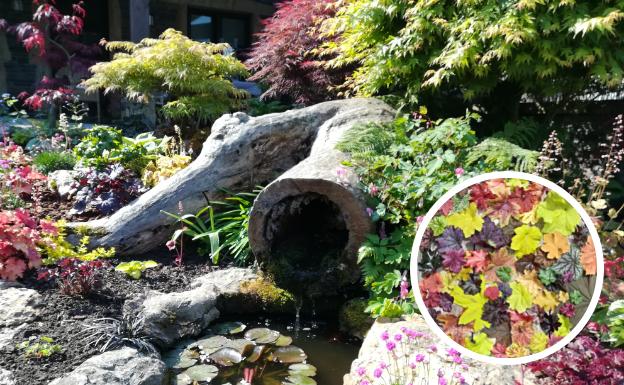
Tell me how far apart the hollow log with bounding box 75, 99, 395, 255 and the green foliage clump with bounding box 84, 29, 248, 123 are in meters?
1.68

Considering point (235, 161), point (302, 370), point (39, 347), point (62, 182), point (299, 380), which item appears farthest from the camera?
point (62, 182)

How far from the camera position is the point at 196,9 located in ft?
40.1

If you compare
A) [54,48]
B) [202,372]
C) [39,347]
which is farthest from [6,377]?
[54,48]

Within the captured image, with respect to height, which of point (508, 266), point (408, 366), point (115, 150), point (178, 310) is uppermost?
point (508, 266)

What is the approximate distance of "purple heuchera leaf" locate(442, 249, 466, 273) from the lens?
1.21 meters

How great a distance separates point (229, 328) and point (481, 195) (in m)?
2.80

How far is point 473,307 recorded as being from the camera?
1.22 meters

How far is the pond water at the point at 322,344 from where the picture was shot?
126 inches

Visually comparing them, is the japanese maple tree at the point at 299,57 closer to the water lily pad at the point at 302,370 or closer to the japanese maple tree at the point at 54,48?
the japanese maple tree at the point at 54,48

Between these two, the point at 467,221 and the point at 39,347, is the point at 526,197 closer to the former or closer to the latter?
the point at 467,221

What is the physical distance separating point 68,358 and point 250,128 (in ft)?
8.40

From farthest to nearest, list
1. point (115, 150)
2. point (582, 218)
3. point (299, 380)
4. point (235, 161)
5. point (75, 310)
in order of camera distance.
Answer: point (115, 150) < point (235, 161) < point (75, 310) < point (299, 380) < point (582, 218)

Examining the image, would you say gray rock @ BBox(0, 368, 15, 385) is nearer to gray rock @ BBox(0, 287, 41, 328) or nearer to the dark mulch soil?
the dark mulch soil

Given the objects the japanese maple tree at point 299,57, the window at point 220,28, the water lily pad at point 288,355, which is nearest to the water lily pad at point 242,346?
the water lily pad at point 288,355
